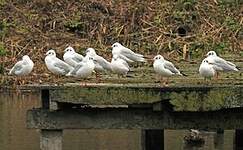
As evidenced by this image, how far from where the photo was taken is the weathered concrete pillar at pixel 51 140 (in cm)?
973

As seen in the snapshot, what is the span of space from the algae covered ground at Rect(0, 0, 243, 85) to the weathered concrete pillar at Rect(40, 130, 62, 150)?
1273cm

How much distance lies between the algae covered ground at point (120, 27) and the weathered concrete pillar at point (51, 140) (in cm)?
1273

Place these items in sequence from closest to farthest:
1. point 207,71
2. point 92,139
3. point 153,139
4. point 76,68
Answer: point 207,71, point 76,68, point 153,139, point 92,139

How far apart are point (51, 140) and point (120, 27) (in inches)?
619

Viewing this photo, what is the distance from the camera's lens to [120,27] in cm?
2536

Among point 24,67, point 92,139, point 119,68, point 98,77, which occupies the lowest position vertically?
point 92,139

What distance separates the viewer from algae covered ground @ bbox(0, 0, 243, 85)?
2381 centimetres

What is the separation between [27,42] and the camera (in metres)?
24.5

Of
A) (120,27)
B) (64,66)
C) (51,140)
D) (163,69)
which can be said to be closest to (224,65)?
(163,69)

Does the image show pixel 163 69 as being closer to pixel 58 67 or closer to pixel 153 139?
pixel 58 67

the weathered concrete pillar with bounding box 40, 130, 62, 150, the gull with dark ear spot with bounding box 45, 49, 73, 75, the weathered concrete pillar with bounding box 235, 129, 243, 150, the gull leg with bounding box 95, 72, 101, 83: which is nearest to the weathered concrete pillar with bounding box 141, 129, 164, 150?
the weathered concrete pillar with bounding box 235, 129, 243, 150

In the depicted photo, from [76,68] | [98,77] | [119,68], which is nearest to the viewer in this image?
[76,68]

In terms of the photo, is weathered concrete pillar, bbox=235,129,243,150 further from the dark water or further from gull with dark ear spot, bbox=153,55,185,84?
gull with dark ear spot, bbox=153,55,185,84

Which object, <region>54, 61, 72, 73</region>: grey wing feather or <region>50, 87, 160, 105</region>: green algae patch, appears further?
<region>54, 61, 72, 73</region>: grey wing feather
